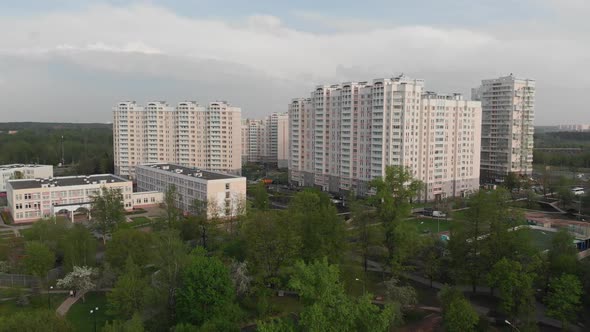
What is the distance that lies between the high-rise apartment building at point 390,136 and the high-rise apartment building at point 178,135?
11527mm

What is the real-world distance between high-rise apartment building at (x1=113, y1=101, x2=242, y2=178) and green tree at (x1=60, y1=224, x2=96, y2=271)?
37.0m

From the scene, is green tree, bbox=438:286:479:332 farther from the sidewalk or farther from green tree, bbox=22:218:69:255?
green tree, bbox=22:218:69:255

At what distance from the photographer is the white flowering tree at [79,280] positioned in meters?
22.7

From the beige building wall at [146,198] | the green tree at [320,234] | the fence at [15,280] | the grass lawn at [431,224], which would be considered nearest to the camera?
the green tree at [320,234]

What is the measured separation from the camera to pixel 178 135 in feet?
204

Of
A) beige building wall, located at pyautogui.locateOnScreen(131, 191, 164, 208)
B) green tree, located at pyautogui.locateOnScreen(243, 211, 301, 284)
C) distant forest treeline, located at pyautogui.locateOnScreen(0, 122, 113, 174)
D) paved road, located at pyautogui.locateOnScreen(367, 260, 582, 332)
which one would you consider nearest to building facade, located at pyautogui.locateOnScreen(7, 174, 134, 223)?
beige building wall, located at pyautogui.locateOnScreen(131, 191, 164, 208)

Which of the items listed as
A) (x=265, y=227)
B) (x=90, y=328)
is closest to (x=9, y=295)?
(x=90, y=328)

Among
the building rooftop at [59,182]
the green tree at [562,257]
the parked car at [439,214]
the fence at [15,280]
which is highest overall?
the building rooftop at [59,182]

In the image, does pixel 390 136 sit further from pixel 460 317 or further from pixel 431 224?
pixel 460 317

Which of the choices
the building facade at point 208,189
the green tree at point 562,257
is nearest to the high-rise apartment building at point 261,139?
the building facade at point 208,189

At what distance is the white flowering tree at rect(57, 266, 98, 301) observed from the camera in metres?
22.7

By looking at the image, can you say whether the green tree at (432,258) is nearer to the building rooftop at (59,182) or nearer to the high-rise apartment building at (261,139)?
the building rooftop at (59,182)

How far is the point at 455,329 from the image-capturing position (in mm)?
17109

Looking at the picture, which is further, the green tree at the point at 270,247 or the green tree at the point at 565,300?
the green tree at the point at 270,247
